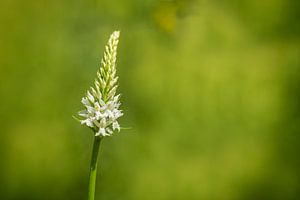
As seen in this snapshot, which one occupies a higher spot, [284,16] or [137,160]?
[284,16]

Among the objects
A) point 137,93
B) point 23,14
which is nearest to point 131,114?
point 137,93

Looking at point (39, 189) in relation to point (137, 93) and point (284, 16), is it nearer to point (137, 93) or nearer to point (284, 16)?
point (137, 93)

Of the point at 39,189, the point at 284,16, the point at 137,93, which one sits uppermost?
the point at 284,16

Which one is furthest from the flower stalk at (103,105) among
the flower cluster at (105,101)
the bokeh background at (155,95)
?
the bokeh background at (155,95)

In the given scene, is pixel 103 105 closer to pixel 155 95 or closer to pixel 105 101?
pixel 105 101

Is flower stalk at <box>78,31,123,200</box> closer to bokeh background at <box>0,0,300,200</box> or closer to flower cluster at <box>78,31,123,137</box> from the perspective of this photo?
flower cluster at <box>78,31,123,137</box>

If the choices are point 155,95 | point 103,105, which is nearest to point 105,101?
point 103,105

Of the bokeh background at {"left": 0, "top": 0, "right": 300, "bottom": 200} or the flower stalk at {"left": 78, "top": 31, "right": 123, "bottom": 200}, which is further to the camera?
the bokeh background at {"left": 0, "top": 0, "right": 300, "bottom": 200}

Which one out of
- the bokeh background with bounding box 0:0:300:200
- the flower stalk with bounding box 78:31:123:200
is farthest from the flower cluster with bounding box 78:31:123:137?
the bokeh background with bounding box 0:0:300:200
